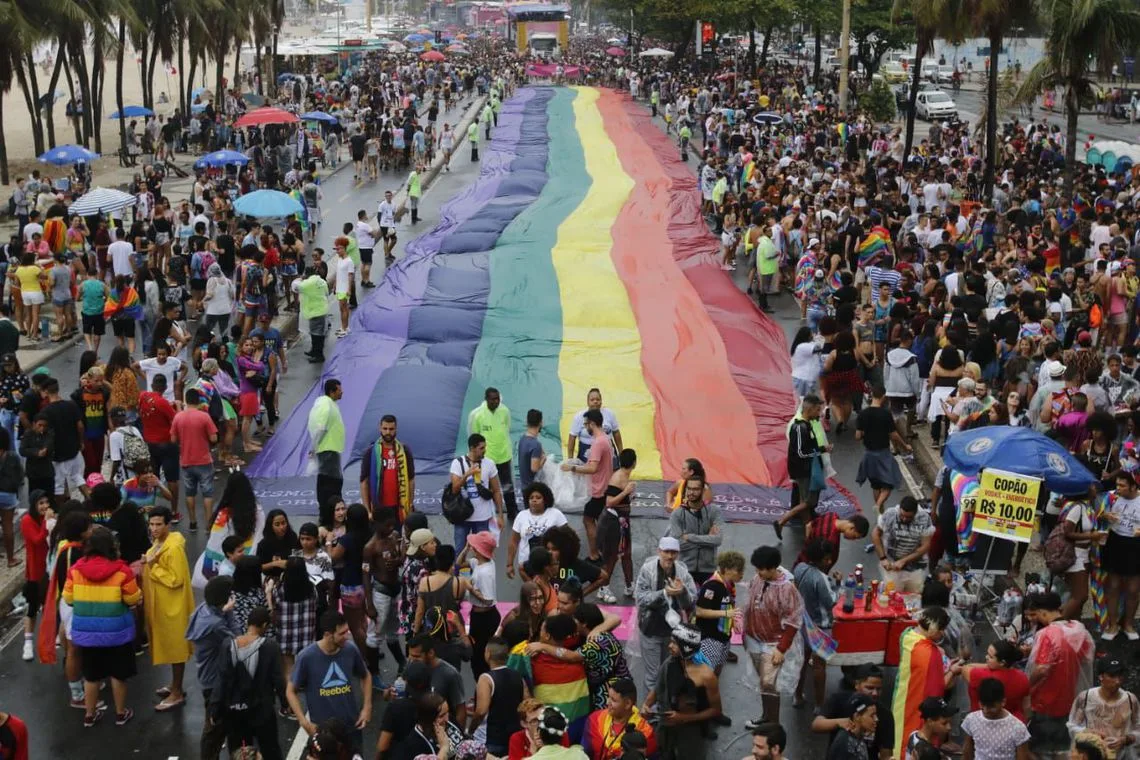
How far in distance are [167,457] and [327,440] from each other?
5.99 feet

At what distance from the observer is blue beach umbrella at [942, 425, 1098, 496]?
1101cm

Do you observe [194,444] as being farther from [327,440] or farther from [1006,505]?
[1006,505]

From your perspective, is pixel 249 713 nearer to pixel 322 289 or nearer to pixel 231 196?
pixel 322 289

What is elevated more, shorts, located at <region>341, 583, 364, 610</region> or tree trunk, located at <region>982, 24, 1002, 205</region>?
tree trunk, located at <region>982, 24, 1002, 205</region>

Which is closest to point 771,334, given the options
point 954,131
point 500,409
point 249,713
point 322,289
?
point 322,289

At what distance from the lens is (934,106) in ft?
175

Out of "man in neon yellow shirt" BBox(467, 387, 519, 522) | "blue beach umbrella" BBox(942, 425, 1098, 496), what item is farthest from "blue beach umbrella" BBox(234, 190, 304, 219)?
"blue beach umbrella" BBox(942, 425, 1098, 496)

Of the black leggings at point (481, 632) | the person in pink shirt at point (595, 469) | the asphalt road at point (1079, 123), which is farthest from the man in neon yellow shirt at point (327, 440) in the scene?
the asphalt road at point (1079, 123)

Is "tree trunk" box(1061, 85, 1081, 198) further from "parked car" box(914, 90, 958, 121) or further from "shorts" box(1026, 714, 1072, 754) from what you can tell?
"parked car" box(914, 90, 958, 121)

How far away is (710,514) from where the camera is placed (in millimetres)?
10766

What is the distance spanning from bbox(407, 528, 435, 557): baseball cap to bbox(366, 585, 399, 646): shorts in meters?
0.83

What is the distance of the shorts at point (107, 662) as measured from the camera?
969 cm

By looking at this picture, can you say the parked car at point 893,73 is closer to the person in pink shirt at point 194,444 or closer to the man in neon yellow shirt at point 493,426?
the man in neon yellow shirt at point 493,426

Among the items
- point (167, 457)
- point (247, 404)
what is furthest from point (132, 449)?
point (247, 404)
